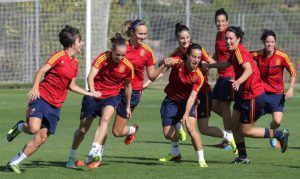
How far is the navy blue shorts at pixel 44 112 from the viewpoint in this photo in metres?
10.5

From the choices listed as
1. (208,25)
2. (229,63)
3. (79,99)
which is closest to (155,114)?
(79,99)

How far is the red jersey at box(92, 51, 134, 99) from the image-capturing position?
11.4 meters

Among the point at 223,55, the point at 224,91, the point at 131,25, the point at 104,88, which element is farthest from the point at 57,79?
the point at 223,55

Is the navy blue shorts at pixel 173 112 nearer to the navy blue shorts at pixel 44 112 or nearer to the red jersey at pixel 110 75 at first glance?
the red jersey at pixel 110 75

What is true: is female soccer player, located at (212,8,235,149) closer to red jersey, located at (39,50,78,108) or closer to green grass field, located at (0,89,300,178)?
green grass field, located at (0,89,300,178)

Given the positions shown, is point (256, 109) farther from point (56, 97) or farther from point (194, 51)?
point (56, 97)

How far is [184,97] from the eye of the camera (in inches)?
466

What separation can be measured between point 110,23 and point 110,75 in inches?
707

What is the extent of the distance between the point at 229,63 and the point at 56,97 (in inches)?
101

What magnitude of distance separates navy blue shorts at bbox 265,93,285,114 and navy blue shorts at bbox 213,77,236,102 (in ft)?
3.26

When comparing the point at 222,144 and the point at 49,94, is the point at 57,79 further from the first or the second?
Result: the point at 222,144

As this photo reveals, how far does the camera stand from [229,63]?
38.6 ft

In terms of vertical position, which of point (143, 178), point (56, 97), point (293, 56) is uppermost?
point (56, 97)

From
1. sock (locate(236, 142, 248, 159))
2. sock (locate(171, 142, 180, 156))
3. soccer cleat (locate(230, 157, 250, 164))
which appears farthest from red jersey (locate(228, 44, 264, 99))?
sock (locate(171, 142, 180, 156))
